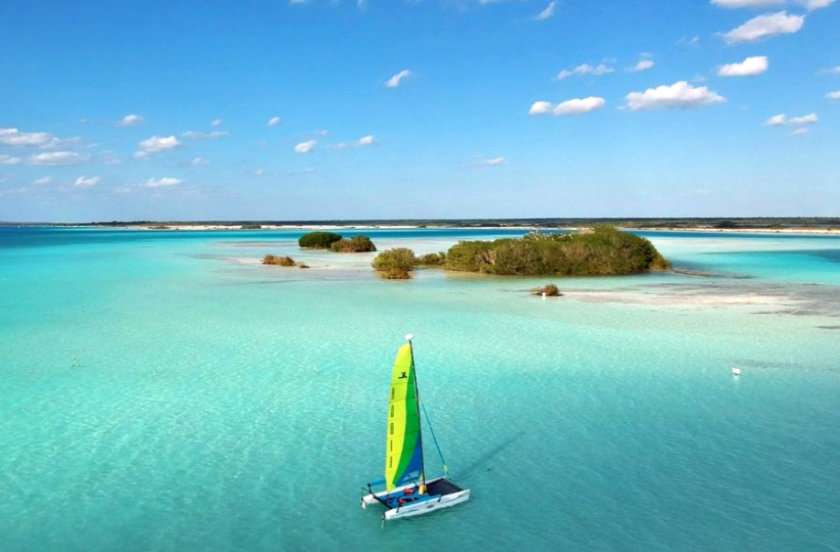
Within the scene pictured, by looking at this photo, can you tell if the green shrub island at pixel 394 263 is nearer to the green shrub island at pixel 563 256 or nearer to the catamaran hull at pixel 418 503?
the green shrub island at pixel 563 256

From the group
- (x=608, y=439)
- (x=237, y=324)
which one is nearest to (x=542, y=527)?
(x=608, y=439)

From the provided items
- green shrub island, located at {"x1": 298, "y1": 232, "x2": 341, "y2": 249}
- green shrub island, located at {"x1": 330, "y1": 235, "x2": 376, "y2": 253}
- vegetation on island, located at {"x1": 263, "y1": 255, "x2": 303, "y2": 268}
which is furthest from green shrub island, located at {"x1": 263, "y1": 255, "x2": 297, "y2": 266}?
green shrub island, located at {"x1": 298, "y1": 232, "x2": 341, "y2": 249}

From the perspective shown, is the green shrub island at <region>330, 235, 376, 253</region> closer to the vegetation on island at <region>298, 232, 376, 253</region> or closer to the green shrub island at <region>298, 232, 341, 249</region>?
the vegetation on island at <region>298, 232, 376, 253</region>

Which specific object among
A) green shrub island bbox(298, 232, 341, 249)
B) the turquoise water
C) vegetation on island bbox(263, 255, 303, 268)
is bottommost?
the turquoise water

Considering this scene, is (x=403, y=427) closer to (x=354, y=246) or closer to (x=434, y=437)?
(x=434, y=437)

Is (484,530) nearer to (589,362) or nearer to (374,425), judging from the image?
(374,425)

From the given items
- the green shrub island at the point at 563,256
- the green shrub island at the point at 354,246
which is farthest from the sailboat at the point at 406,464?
the green shrub island at the point at 354,246
